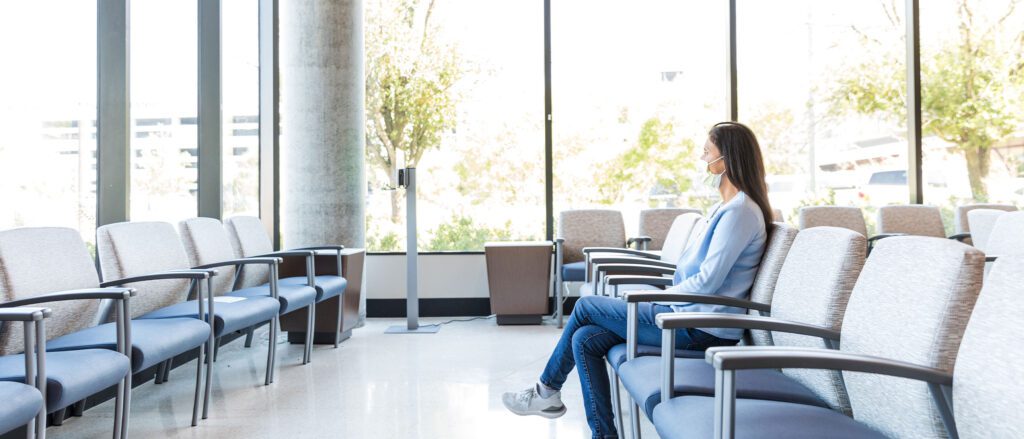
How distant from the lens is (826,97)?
254 inches

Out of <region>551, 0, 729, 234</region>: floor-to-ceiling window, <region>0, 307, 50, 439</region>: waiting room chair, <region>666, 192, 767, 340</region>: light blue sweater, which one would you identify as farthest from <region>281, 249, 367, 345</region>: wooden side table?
<region>666, 192, 767, 340</region>: light blue sweater

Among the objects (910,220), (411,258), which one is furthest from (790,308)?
(910,220)

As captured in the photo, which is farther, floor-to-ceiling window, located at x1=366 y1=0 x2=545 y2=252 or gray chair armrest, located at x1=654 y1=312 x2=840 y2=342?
floor-to-ceiling window, located at x1=366 y1=0 x2=545 y2=252

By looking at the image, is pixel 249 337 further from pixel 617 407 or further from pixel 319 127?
pixel 617 407

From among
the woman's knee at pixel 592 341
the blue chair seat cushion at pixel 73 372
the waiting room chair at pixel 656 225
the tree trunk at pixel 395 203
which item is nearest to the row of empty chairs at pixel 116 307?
the blue chair seat cushion at pixel 73 372

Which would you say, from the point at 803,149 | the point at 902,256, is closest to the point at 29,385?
the point at 902,256

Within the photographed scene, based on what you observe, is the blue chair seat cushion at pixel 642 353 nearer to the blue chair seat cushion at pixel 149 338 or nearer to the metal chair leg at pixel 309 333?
the blue chair seat cushion at pixel 149 338

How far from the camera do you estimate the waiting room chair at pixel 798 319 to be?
73.0 inches

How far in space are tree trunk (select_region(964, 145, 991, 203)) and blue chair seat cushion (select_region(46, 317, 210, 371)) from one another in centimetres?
653

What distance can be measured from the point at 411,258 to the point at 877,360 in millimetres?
4312

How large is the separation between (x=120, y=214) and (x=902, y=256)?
146 inches

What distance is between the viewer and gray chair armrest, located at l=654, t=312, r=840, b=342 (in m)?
1.81

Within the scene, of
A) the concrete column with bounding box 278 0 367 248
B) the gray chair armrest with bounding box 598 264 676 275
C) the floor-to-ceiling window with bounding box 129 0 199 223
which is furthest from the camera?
the concrete column with bounding box 278 0 367 248

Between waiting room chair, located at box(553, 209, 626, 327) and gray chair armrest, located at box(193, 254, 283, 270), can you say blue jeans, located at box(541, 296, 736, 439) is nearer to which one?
gray chair armrest, located at box(193, 254, 283, 270)
